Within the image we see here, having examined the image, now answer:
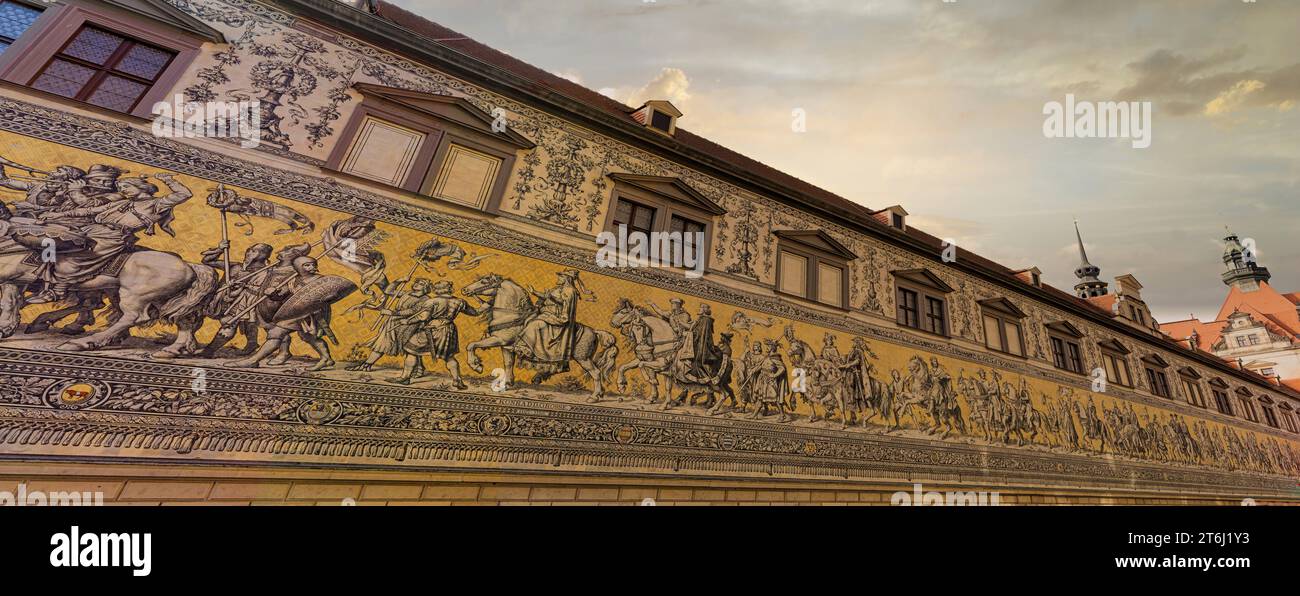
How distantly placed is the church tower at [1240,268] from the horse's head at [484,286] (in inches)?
2162

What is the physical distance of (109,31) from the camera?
5062 mm

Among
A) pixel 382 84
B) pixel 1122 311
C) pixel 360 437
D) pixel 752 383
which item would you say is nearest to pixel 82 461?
pixel 360 437

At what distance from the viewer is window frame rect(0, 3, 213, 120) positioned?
14.6 feet

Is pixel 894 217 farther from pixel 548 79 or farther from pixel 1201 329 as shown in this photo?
pixel 1201 329

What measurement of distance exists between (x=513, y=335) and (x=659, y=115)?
17.1 ft

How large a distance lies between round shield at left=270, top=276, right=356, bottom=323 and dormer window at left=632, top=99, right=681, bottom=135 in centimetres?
558

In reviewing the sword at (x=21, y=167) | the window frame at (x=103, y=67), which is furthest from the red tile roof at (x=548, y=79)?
the sword at (x=21, y=167)

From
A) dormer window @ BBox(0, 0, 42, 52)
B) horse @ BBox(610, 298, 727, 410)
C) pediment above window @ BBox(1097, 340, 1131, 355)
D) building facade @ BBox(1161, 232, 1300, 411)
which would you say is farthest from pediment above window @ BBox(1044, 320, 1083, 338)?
building facade @ BBox(1161, 232, 1300, 411)

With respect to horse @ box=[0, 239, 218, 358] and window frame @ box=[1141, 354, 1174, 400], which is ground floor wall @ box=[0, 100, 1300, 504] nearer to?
horse @ box=[0, 239, 218, 358]

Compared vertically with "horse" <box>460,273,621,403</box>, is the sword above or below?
above

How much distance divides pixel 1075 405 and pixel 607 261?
13.1m

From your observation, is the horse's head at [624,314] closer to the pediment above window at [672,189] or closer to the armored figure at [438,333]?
the armored figure at [438,333]

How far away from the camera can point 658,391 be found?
19.5 ft

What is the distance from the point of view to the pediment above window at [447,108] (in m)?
5.87
